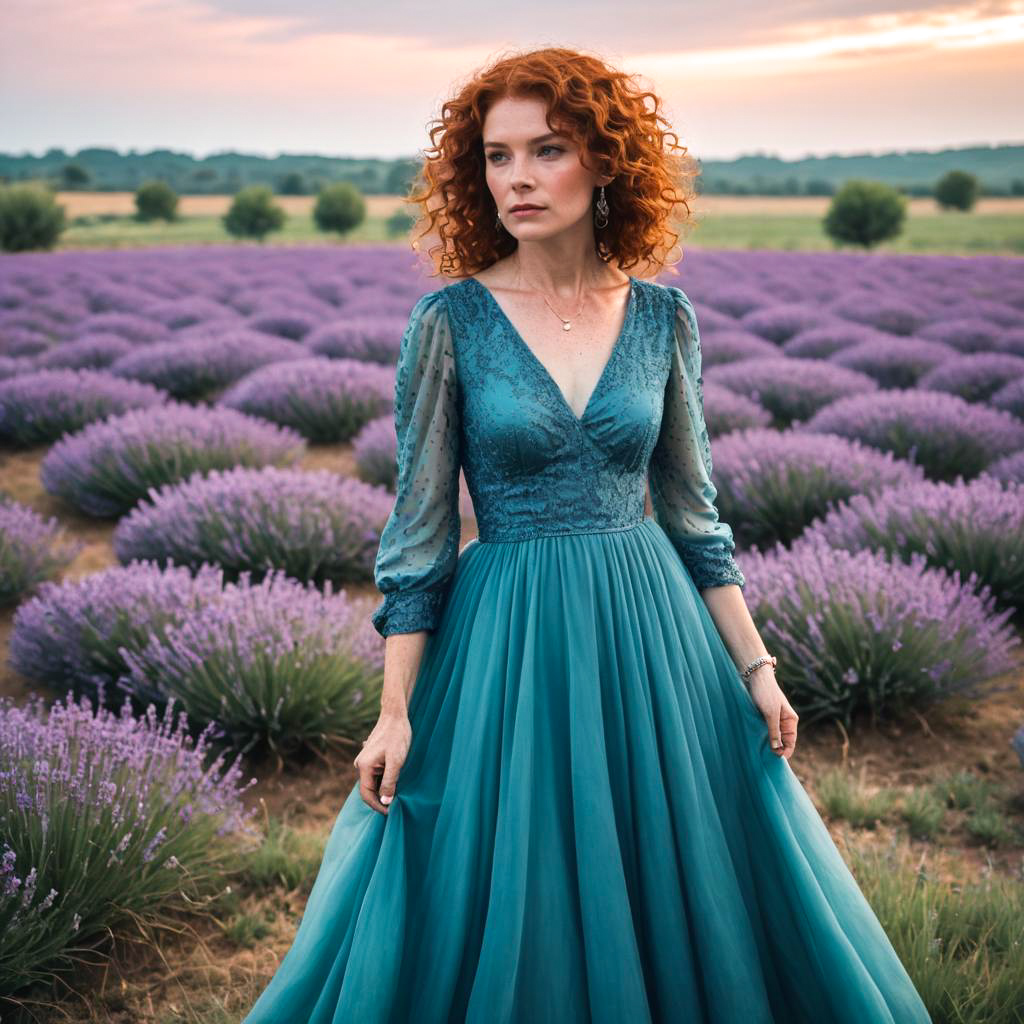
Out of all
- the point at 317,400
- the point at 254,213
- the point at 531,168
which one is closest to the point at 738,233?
the point at 254,213

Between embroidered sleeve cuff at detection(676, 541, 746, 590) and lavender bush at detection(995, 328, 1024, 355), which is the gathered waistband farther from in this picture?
lavender bush at detection(995, 328, 1024, 355)

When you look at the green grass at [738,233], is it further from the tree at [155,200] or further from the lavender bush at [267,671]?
the lavender bush at [267,671]

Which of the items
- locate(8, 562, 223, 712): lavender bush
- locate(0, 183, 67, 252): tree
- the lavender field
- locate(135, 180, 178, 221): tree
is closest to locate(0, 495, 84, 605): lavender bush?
the lavender field

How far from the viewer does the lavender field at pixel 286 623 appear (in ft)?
8.08

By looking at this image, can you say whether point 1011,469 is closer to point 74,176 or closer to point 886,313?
point 886,313

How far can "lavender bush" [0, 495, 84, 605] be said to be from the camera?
15.5ft

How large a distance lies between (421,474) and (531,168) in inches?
21.1

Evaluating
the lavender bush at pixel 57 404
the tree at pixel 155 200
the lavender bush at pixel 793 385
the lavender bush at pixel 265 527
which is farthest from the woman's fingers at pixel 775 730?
the tree at pixel 155 200

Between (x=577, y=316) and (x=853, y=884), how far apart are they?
3.53 ft

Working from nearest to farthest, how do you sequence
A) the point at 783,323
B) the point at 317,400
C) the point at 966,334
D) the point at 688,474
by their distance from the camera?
the point at 688,474
the point at 317,400
the point at 966,334
the point at 783,323

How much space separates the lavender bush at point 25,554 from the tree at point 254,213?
40669mm

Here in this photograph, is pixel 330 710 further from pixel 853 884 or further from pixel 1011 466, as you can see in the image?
pixel 1011 466

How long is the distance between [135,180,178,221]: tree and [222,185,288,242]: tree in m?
9.53

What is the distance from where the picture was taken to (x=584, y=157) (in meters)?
1.69
